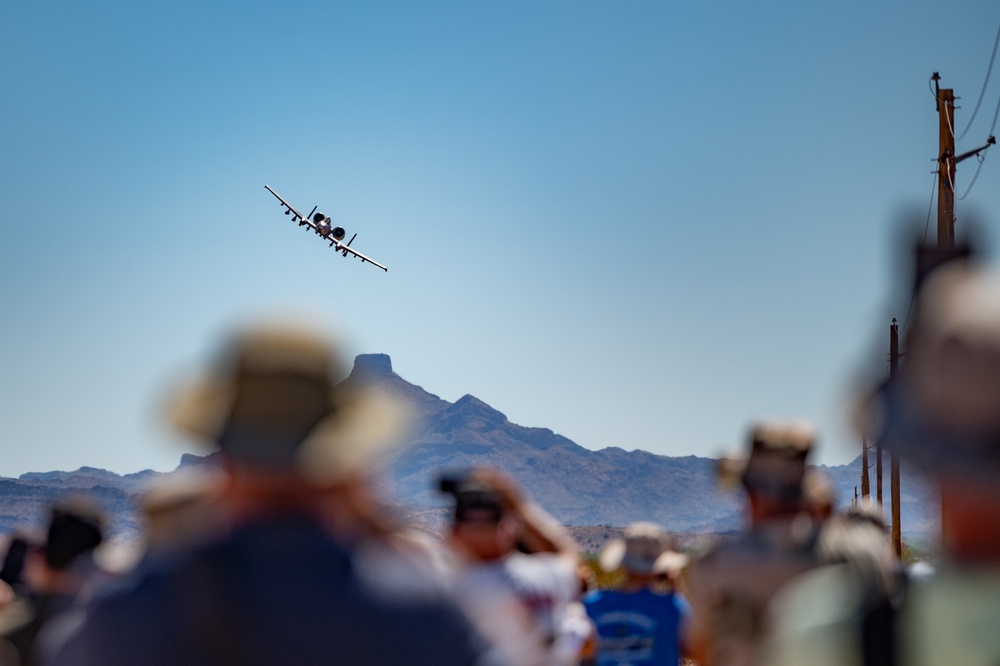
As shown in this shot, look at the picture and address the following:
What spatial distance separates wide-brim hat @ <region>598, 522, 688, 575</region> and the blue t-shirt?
0.46ft

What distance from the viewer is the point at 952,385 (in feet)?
7.04

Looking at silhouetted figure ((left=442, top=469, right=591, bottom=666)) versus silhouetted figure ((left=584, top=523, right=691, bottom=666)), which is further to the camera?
silhouetted figure ((left=584, top=523, right=691, bottom=666))

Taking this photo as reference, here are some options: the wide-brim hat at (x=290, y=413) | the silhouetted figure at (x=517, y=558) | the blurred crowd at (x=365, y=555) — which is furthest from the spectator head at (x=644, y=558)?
the wide-brim hat at (x=290, y=413)

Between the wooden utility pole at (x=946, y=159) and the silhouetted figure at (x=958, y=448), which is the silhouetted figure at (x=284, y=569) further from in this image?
the wooden utility pole at (x=946, y=159)

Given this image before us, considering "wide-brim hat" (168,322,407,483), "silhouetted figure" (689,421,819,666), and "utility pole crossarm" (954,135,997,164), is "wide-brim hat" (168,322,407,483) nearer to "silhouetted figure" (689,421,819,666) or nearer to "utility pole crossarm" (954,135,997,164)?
"silhouetted figure" (689,421,819,666)

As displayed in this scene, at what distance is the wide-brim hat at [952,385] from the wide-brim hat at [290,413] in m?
1.07

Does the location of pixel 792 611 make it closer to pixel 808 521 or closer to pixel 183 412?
pixel 183 412

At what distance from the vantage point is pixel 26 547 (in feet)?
24.0

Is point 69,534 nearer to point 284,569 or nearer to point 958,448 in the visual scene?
→ point 284,569

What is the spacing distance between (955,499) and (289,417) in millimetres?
1302

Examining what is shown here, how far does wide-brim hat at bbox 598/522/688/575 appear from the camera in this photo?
7.17m

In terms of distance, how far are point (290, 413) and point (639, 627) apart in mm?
4640

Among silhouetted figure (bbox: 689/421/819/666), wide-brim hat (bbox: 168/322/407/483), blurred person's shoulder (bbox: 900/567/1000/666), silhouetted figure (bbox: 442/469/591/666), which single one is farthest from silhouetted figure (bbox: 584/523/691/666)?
blurred person's shoulder (bbox: 900/567/1000/666)

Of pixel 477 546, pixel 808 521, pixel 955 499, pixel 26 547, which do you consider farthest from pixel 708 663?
pixel 26 547
